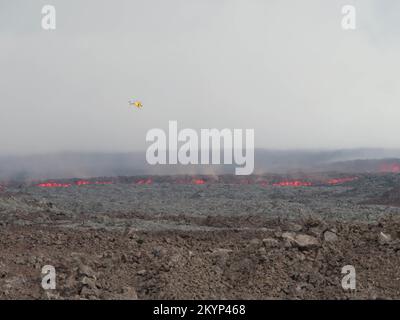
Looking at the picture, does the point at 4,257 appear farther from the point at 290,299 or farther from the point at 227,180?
the point at 227,180

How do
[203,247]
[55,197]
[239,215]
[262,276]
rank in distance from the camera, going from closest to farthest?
[262,276] → [203,247] → [239,215] → [55,197]

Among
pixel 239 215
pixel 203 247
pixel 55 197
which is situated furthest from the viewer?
pixel 55 197

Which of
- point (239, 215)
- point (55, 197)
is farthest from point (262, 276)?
point (55, 197)

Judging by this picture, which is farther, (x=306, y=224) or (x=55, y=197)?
(x=55, y=197)

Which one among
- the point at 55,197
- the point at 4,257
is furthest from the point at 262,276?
the point at 55,197

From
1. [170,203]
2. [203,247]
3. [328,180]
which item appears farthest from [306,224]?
[328,180]
